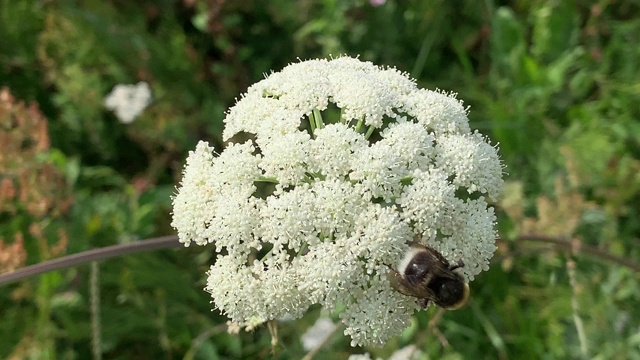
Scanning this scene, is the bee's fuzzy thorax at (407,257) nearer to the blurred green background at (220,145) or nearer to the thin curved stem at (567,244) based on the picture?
the blurred green background at (220,145)

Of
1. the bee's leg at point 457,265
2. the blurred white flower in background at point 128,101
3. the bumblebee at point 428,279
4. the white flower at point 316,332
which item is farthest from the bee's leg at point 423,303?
the blurred white flower in background at point 128,101

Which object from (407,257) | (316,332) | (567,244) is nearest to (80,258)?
(407,257)

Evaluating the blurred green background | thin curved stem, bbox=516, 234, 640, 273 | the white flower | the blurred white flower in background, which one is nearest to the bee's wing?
the blurred green background

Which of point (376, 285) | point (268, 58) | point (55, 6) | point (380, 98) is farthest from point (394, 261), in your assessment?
point (55, 6)

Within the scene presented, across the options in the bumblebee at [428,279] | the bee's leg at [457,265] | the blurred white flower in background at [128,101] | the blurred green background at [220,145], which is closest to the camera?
the bumblebee at [428,279]

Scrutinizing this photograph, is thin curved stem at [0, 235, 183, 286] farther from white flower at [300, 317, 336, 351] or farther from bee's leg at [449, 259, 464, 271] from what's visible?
white flower at [300, 317, 336, 351]

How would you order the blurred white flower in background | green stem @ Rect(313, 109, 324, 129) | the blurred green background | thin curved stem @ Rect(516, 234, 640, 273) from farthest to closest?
the blurred white flower in background → the blurred green background → thin curved stem @ Rect(516, 234, 640, 273) → green stem @ Rect(313, 109, 324, 129)

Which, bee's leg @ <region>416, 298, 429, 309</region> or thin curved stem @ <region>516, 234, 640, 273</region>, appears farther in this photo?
thin curved stem @ <region>516, 234, 640, 273</region>

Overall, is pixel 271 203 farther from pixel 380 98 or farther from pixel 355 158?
pixel 380 98
